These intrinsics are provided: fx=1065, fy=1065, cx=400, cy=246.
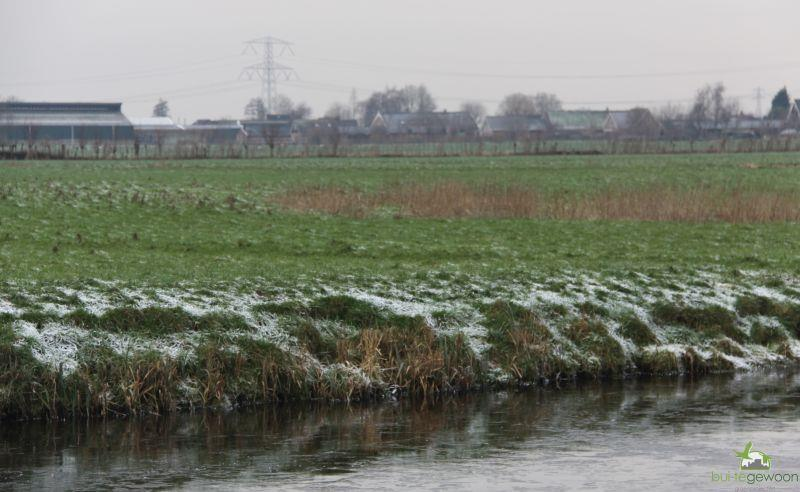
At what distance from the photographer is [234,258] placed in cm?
2002

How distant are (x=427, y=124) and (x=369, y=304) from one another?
484 ft

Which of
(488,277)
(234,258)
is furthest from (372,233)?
(488,277)

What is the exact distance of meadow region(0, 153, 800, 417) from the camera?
491 inches

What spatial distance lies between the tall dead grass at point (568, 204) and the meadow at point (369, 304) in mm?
280

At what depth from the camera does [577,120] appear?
542ft

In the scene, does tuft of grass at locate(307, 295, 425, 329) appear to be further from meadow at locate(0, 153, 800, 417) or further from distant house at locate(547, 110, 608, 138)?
distant house at locate(547, 110, 608, 138)

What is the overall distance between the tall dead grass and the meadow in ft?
0.92

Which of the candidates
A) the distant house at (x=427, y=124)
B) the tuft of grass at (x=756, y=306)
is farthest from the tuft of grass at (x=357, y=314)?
the distant house at (x=427, y=124)

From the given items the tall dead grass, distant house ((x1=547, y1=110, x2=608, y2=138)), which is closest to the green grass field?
the tall dead grass

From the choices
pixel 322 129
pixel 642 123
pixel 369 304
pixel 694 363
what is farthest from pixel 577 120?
pixel 369 304

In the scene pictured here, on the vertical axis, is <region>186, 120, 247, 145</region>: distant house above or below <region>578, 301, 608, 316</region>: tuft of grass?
above

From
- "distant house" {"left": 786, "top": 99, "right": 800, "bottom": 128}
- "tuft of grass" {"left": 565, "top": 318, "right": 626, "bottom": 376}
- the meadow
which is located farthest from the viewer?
"distant house" {"left": 786, "top": 99, "right": 800, "bottom": 128}

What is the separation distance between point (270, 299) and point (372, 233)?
10107 millimetres

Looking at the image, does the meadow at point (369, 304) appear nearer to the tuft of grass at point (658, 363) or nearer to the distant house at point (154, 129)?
the tuft of grass at point (658, 363)
